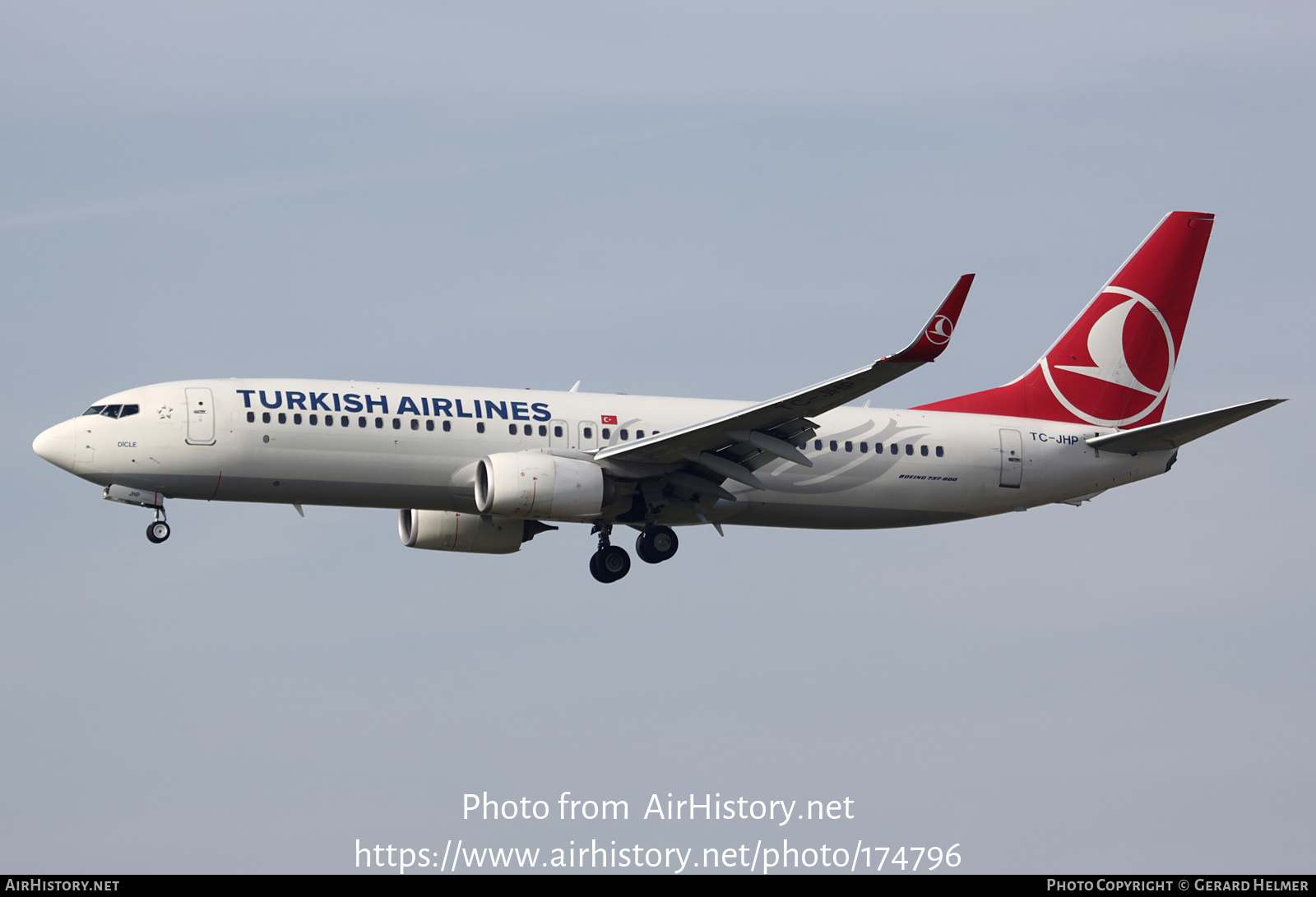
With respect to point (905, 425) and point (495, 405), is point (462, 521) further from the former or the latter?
point (905, 425)

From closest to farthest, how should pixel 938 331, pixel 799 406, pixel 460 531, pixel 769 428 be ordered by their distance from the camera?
1. pixel 938 331
2. pixel 799 406
3. pixel 769 428
4. pixel 460 531

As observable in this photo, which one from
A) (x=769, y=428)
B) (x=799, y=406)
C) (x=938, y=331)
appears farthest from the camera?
(x=769, y=428)

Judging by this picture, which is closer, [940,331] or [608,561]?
[940,331]

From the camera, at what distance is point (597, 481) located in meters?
44.2

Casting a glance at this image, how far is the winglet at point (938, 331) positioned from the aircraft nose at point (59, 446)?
1897cm

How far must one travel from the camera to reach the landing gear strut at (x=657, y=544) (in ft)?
155

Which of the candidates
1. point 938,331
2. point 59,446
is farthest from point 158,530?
point 938,331

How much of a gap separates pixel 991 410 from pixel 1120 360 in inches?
169

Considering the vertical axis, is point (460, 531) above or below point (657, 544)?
above

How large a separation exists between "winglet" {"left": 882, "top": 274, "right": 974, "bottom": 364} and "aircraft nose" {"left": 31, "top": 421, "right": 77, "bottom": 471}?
1897cm

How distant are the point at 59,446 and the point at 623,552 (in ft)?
45.8

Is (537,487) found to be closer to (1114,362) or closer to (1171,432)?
(1171,432)

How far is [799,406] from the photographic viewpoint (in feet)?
140

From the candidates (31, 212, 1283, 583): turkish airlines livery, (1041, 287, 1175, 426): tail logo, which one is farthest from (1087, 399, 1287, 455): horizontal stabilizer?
(1041, 287, 1175, 426): tail logo
